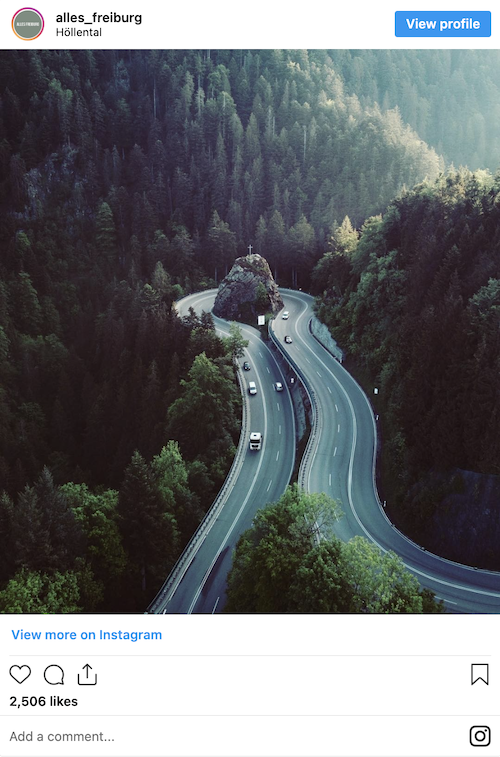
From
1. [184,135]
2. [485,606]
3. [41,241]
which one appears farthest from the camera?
[184,135]

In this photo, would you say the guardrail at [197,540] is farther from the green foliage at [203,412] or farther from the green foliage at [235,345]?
the green foliage at [235,345]

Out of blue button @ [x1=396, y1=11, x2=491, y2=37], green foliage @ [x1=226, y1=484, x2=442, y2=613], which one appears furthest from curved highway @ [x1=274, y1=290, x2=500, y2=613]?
blue button @ [x1=396, y1=11, x2=491, y2=37]

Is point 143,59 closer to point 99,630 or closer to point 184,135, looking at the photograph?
point 184,135

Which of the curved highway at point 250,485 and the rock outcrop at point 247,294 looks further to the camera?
the rock outcrop at point 247,294

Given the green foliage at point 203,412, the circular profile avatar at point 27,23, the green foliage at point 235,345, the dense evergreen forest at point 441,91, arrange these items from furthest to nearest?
the dense evergreen forest at point 441,91 < the green foliage at point 235,345 < the green foliage at point 203,412 < the circular profile avatar at point 27,23

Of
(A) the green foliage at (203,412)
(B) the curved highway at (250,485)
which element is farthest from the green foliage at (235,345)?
(A) the green foliage at (203,412)

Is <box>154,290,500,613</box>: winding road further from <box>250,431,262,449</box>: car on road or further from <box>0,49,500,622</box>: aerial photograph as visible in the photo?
<box>250,431,262,449</box>: car on road

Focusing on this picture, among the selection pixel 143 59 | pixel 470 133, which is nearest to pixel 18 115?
pixel 143 59
